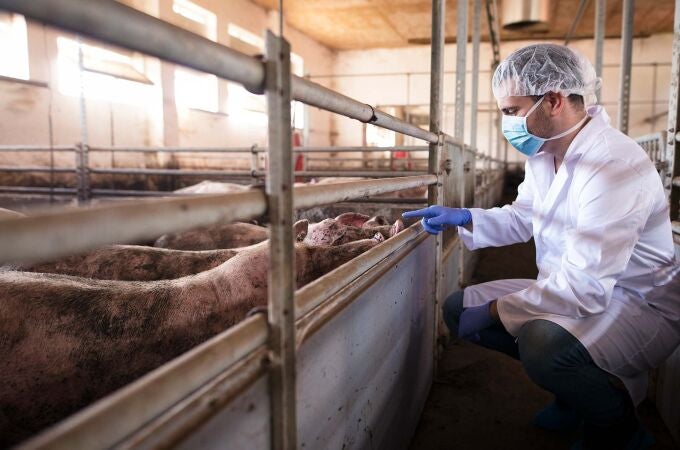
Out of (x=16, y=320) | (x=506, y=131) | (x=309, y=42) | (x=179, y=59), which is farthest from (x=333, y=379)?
(x=309, y=42)

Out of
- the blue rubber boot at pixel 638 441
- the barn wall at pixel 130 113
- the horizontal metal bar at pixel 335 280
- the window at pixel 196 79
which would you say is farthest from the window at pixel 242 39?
the blue rubber boot at pixel 638 441

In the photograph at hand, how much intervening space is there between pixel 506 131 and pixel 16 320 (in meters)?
2.03

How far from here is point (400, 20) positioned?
13539 mm

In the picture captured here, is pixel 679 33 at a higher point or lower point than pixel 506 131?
higher

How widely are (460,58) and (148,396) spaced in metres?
4.14

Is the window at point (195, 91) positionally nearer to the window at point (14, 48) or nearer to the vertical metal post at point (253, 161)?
the window at point (14, 48)

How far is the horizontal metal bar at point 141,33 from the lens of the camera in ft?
1.66

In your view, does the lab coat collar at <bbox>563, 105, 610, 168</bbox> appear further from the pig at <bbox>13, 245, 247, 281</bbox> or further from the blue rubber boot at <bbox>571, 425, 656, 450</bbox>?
the pig at <bbox>13, 245, 247, 281</bbox>

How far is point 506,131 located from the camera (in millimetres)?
2230

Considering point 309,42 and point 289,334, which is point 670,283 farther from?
point 309,42

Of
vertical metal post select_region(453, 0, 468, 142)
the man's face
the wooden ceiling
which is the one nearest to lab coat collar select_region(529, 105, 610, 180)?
the man's face

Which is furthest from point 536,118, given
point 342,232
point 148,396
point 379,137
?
point 379,137

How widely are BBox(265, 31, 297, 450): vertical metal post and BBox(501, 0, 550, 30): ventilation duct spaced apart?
8039mm

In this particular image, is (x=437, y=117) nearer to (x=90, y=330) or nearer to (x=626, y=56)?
(x=90, y=330)
